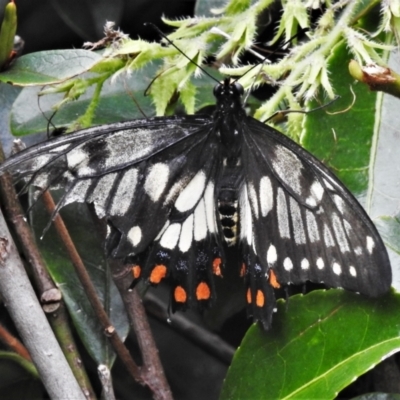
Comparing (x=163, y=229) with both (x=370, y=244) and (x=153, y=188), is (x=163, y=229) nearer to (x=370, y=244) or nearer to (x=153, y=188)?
(x=153, y=188)

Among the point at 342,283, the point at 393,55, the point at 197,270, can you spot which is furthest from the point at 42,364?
the point at 393,55

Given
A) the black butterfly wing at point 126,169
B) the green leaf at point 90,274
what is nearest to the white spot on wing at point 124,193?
the black butterfly wing at point 126,169

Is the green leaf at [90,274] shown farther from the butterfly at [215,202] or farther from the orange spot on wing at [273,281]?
the orange spot on wing at [273,281]

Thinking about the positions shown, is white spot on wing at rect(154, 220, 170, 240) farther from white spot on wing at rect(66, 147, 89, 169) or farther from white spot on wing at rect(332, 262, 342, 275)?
white spot on wing at rect(332, 262, 342, 275)

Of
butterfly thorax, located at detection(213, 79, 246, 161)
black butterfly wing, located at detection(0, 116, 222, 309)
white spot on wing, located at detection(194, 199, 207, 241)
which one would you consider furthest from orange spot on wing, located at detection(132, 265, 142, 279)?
butterfly thorax, located at detection(213, 79, 246, 161)

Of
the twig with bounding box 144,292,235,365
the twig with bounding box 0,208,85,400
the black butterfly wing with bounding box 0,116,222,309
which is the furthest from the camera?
the twig with bounding box 144,292,235,365

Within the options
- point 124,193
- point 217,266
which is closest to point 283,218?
point 217,266

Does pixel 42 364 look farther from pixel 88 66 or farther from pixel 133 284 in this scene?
pixel 88 66

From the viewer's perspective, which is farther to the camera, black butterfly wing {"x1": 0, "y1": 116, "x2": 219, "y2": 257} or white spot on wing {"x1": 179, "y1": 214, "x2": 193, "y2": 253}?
white spot on wing {"x1": 179, "y1": 214, "x2": 193, "y2": 253}
